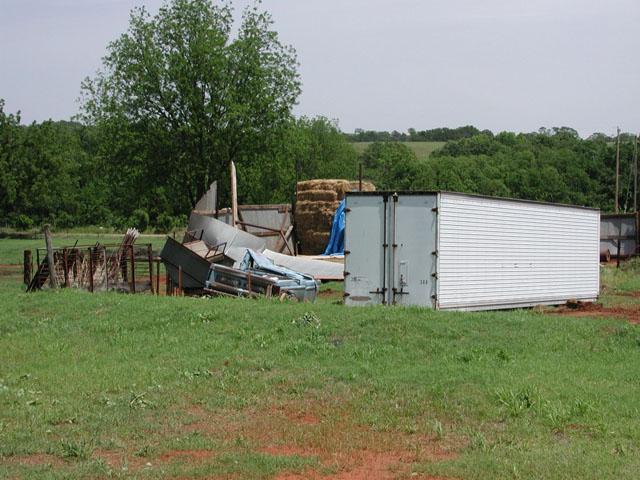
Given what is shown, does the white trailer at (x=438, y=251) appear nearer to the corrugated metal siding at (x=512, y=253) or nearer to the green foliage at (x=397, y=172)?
the corrugated metal siding at (x=512, y=253)

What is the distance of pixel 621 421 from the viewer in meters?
7.46

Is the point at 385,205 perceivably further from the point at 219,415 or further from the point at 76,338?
the point at 219,415

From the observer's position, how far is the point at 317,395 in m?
8.76

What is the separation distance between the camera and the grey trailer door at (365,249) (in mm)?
16219

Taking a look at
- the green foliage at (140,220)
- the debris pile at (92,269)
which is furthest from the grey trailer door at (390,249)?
the green foliage at (140,220)

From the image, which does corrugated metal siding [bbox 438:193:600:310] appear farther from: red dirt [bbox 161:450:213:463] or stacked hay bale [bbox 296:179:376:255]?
stacked hay bale [bbox 296:179:376:255]

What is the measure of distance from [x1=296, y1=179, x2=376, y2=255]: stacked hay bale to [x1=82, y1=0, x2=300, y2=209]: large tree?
295 inches

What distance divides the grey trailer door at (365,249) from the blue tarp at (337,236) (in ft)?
42.9

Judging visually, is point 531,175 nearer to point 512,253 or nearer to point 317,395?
point 512,253

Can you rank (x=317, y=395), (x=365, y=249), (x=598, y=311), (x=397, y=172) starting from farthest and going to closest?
(x=397, y=172), (x=598, y=311), (x=365, y=249), (x=317, y=395)

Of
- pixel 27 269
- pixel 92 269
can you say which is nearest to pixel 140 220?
pixel 27 269

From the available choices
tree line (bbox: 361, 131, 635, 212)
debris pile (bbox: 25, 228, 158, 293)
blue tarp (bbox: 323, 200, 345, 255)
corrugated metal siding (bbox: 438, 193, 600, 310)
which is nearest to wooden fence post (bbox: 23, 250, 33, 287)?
debris pile (bbox: 25, 228, 158, 293)

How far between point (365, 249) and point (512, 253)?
12.8 ft

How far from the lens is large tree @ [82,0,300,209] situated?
1438 inches
